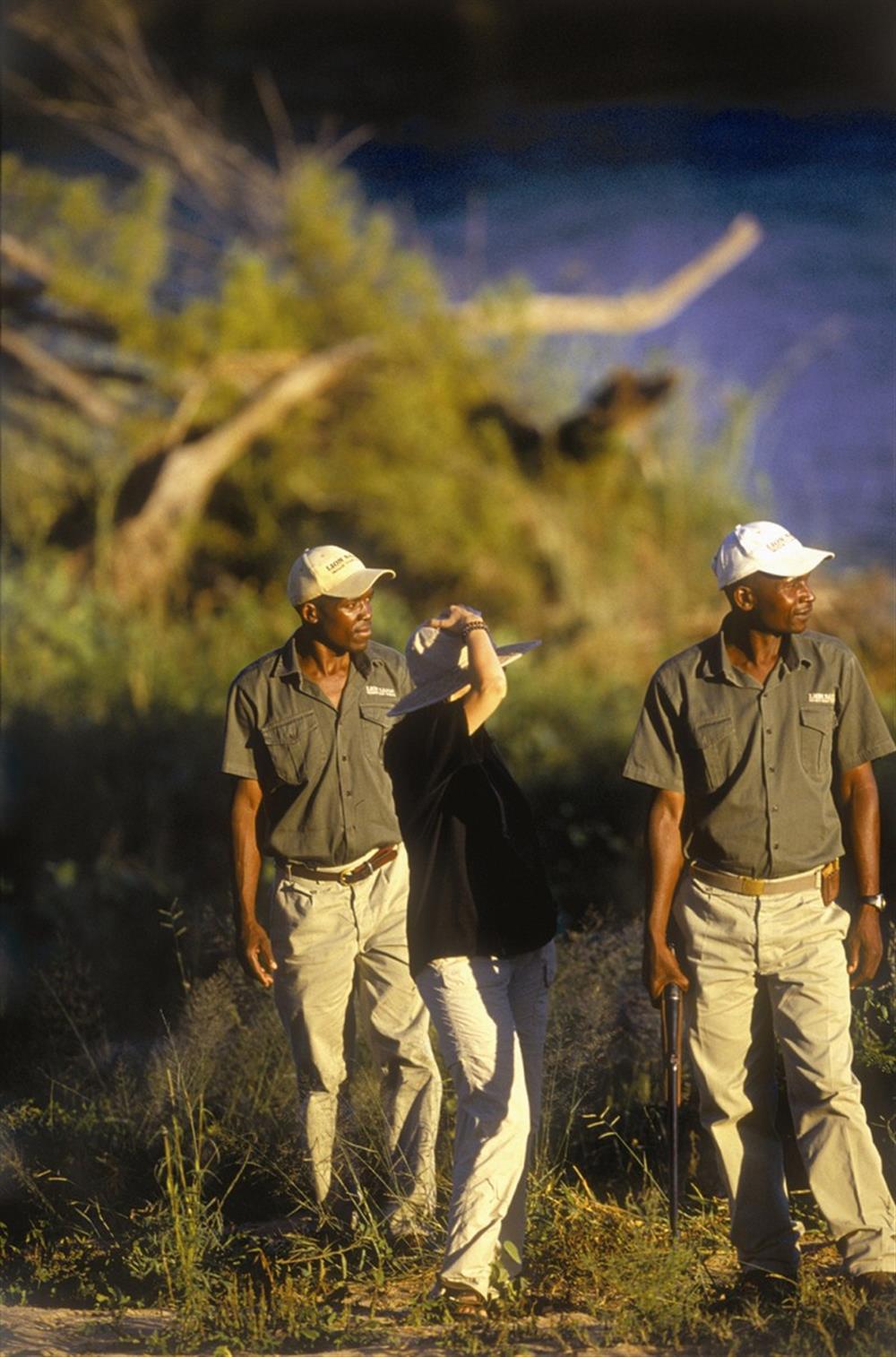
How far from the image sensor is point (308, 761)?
5590 mm

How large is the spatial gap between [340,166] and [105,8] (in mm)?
2006

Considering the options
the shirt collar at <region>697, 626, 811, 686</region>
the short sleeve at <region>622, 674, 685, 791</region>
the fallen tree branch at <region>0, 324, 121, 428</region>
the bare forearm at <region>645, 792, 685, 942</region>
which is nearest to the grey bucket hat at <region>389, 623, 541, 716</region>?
the short sleeve at <region>622, 674, 685, 791</region>

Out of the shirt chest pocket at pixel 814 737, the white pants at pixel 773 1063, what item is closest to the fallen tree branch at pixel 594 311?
the shirt chest pocket at pixel 814 737

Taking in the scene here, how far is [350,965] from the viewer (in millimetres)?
5617

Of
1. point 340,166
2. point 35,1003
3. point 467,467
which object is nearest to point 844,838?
point 35,1003

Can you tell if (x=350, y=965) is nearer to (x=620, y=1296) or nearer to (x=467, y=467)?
(x=620, y=1296)

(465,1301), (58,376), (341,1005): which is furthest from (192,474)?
(465,1301)

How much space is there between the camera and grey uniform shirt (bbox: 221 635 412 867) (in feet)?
18.2

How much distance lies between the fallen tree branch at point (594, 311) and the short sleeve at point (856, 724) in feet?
25.8

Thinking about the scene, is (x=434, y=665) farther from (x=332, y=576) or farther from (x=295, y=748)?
(x=295, y=748)

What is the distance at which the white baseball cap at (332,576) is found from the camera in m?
5.52

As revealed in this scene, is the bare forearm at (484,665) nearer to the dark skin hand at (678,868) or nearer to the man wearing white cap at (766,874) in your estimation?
the man wearing white cap at (766,874)

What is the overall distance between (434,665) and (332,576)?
76 cm

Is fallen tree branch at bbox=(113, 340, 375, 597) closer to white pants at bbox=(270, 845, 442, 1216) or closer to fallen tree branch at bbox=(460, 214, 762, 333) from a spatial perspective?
fallen tree branch at bbox=(460, 214, 762, 333)
